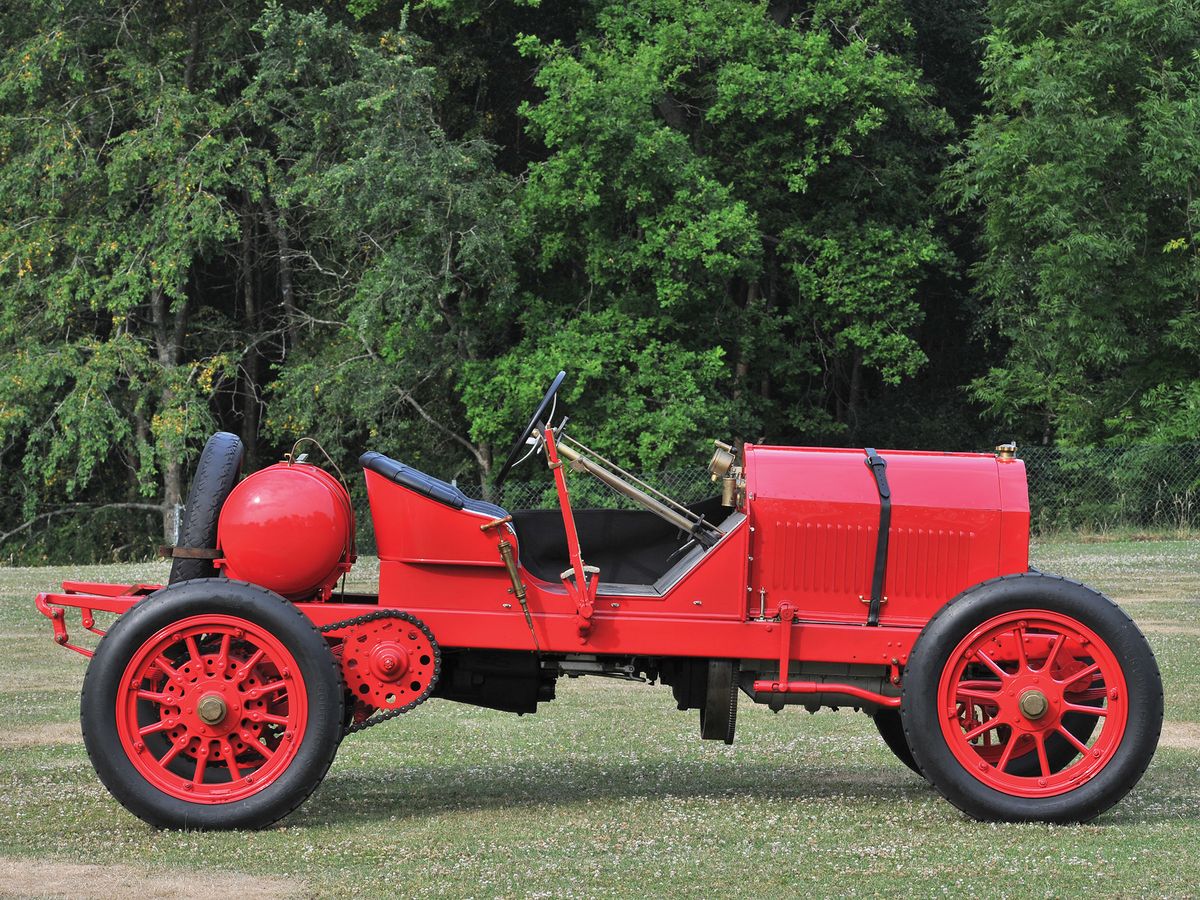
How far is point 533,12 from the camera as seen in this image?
36.7 metres

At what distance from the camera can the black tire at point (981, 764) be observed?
6.92 meters

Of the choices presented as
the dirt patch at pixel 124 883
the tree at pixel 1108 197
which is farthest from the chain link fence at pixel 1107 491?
the dirt patch at pixel 124 883

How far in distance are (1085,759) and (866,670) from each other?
1.00 meters

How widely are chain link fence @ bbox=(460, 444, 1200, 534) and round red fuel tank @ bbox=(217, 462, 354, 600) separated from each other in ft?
65.7

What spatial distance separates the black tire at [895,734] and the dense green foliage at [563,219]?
21597 millimetres

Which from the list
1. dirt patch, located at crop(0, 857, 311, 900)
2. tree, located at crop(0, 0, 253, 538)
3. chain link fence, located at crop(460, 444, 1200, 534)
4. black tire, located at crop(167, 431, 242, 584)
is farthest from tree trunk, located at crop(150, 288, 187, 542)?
dirt patch, located at crop(0, 857, 311, 900)

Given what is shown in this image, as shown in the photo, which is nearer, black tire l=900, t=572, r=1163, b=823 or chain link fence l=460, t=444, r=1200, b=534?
black tire l=900, t=572, r=1163, b=823

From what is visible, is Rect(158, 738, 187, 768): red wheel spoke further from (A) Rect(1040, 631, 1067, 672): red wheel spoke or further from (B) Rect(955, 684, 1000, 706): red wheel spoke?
(A) Rect(1040, 631, 1067, 672): red wheel spoke

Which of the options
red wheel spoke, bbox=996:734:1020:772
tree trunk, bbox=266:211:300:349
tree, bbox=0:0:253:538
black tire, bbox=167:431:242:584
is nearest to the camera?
red wheel spoke, bbox=996:734:1020:772

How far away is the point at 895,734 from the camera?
829cm

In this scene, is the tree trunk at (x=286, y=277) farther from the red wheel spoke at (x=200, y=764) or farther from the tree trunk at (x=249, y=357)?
the red wheel spoke at (x=200, y=764)

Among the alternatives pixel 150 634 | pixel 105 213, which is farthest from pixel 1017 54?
pixel 150 634

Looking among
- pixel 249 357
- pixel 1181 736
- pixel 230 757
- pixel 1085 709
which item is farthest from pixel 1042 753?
pixel 249 357

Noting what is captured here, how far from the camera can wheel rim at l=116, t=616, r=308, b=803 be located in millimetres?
6891
